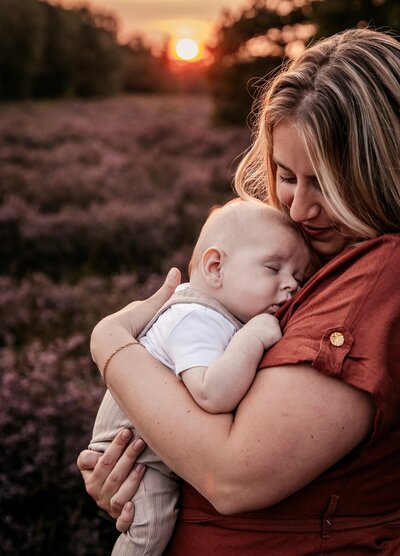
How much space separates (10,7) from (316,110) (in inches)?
1903

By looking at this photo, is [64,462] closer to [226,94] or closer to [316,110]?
[316,110]

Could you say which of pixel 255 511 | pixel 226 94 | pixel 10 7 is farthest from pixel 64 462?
pixel 10 7

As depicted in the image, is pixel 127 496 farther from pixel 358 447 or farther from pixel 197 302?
pixel 358 447

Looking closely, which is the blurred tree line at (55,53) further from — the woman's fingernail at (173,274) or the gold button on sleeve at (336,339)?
the gold button on sleeve at (336,339)

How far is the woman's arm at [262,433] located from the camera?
1473 mm

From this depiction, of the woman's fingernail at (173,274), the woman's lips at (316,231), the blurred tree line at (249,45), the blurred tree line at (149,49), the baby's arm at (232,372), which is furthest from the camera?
the blurred tree line at (249,45)

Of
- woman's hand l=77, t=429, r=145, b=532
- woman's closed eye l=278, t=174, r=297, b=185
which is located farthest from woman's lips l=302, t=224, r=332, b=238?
woman's hand l=77, t=429, r=145, b=532

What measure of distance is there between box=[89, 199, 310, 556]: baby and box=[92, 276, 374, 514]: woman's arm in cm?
8

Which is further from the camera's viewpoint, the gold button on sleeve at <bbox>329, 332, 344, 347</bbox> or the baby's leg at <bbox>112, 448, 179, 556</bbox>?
the baby's leg at <bbox>112, 448, 179, 556</bbox>

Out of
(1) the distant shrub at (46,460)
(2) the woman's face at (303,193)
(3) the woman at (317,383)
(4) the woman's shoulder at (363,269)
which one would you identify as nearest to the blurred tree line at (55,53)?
(1) the distant shrub at (46,460)

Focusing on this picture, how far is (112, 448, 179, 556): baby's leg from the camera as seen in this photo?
1.87 m

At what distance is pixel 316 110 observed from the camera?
1780mm

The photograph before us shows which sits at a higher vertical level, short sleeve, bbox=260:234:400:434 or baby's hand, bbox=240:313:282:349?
short sleeve, bbox=260:234:400:434

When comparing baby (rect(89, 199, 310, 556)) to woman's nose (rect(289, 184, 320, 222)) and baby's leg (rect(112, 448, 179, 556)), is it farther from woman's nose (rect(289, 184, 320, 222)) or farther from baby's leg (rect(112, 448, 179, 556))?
woman's nose (rect(289, 184, 320, 222))
